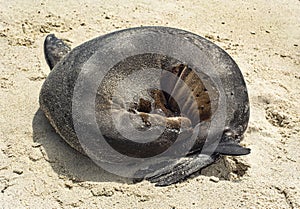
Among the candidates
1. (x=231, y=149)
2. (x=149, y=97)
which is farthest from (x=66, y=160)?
(x=231, y=149)

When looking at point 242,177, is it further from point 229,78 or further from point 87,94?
point 87,94

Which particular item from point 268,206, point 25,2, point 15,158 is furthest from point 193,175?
point 25,2

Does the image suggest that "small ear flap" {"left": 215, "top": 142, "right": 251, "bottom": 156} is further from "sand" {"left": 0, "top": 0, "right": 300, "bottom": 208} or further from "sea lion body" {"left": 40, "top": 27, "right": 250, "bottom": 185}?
"sand" {"left": 0, "top": 0, "right": 300, "bottom": 208}

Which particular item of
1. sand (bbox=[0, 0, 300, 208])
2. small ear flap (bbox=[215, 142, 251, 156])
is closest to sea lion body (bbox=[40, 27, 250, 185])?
small ear flap (bbox=[215, 142, 251, 156])

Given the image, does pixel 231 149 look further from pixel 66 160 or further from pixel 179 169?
pixel 66 160

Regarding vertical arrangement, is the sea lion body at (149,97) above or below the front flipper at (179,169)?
above

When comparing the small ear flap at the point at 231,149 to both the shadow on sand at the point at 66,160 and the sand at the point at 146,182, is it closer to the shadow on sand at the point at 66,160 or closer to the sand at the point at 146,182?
the sand at the point at 146,182

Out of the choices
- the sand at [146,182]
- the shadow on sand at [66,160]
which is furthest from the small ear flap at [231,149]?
the shadow on sand at [66,160]
